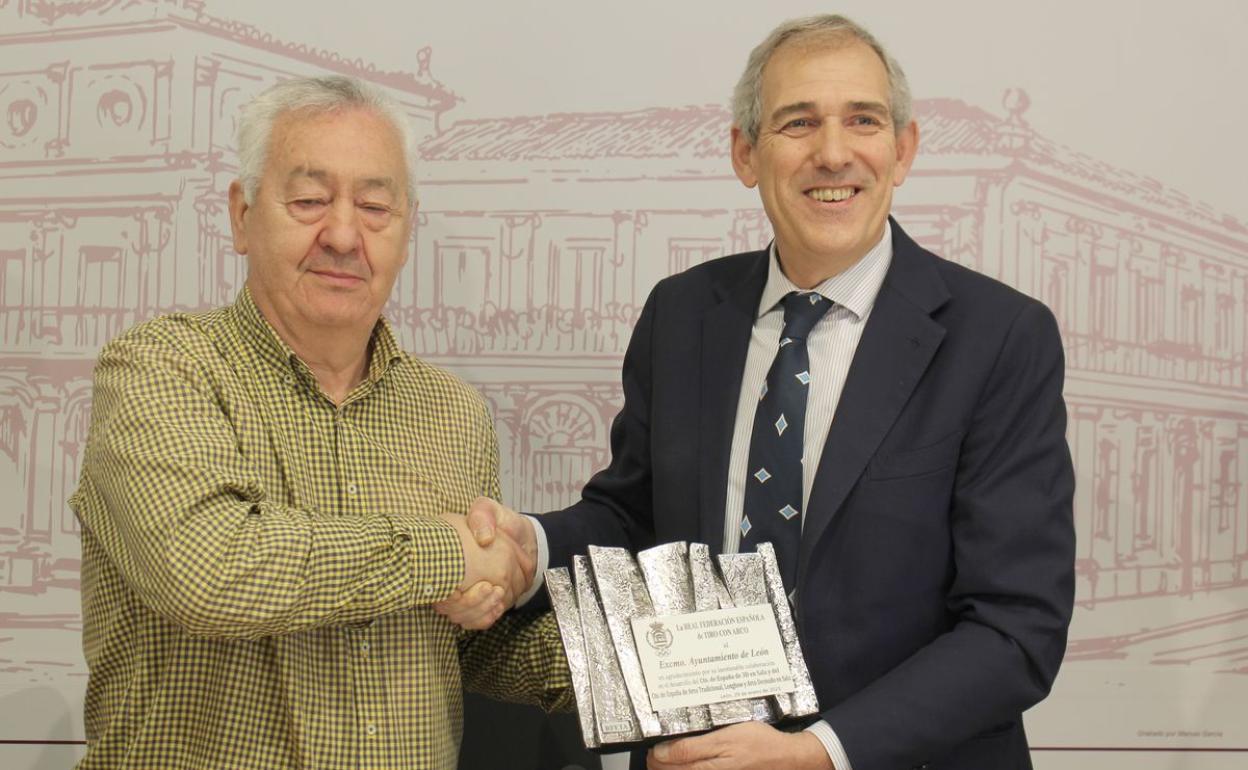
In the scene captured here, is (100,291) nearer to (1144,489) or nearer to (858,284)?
(858,284)

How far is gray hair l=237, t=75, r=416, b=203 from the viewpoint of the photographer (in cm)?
203

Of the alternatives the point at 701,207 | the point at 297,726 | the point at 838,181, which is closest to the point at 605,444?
the point at 701,207

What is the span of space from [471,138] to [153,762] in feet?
5.72

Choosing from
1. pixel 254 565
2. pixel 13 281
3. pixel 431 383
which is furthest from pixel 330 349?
pixel 13 281

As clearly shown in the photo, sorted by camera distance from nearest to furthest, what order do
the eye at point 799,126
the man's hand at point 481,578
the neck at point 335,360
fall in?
the man's hand at point 481,578
the neck at point 335,360
the eye at point 799,126

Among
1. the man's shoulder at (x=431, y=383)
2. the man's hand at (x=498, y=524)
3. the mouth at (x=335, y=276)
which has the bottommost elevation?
the man's hand at (x=498, y=524)

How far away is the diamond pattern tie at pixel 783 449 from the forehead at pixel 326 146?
84 centimetres

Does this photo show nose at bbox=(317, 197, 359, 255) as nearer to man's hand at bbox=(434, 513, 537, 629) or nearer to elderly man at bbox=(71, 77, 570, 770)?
elderly man at bbox=(71, 77, 570, 770)

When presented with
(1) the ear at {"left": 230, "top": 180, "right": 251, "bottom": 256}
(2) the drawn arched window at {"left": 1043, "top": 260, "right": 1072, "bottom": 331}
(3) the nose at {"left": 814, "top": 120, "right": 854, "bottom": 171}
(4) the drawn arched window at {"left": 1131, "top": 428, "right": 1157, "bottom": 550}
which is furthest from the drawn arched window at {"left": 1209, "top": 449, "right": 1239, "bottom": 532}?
(1) the ear at {"left": 230, "top": 180, "right": 251, "bottom": 256}

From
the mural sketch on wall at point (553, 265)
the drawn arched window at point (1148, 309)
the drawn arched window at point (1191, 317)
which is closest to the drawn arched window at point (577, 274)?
the mural sketch on wall at point (553, 265)

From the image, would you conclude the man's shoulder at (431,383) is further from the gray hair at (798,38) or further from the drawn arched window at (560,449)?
the gray hair at (798,38)

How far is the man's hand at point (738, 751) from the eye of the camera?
176 centimetres

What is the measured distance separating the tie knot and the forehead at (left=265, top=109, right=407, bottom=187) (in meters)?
0.83

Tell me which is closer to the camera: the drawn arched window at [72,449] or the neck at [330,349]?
the neck at [330,349]
